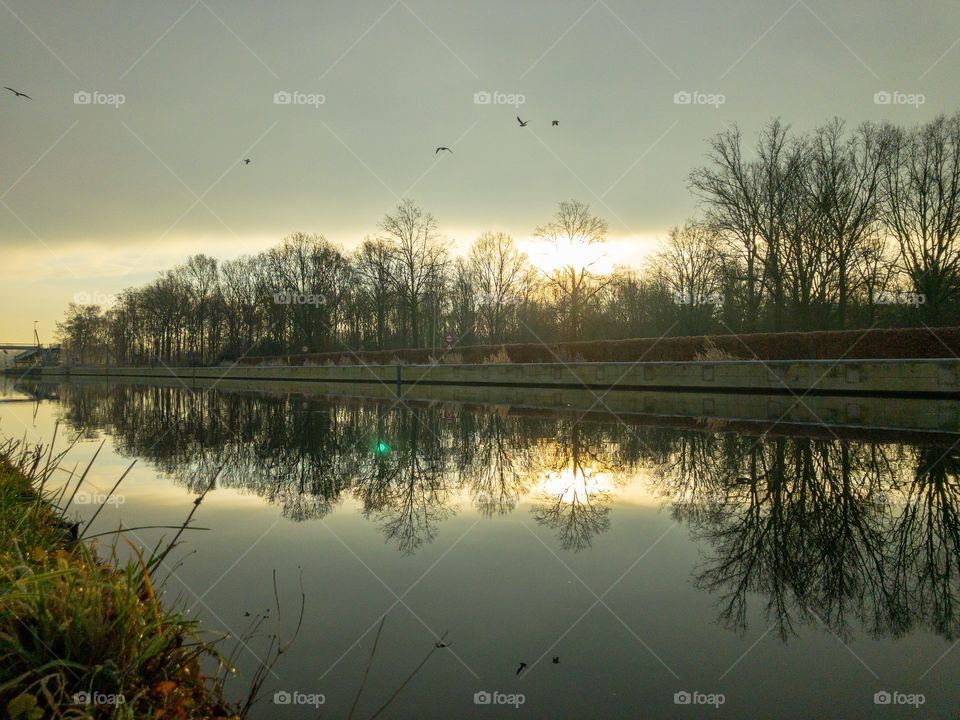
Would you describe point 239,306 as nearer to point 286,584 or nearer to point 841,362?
point 841,362

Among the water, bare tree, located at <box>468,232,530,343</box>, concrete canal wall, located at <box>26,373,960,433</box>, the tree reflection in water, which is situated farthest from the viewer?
bare tree, located at <box>468,232,530,343</box>

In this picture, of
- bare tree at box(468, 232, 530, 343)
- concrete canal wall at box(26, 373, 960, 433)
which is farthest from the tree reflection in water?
bare tree at box(468, 232, 530, 343)

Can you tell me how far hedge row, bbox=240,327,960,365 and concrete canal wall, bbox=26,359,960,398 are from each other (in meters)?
1.76

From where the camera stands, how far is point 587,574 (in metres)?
4.69

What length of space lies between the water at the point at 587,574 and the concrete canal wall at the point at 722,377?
28.5 ft

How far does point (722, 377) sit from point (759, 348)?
2.48 meters

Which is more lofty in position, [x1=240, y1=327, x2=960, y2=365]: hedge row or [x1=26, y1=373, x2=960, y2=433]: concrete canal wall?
[x1=240, y1=327, x2=960, y2=365]: hedge row

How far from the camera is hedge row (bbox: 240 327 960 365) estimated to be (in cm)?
1944

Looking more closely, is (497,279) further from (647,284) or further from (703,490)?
(703,490)

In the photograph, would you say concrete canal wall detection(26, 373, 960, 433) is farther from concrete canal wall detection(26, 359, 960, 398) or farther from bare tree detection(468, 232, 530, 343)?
bare tree detection(468, 232, 530, 343)

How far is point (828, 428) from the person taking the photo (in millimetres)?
12297

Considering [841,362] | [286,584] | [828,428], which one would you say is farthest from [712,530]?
[841,362]

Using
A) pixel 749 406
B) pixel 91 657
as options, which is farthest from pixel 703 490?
pixel 749 406

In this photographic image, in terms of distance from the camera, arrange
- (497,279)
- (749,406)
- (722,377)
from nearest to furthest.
Answer: (749,406) → (722,377) → (497,279)
